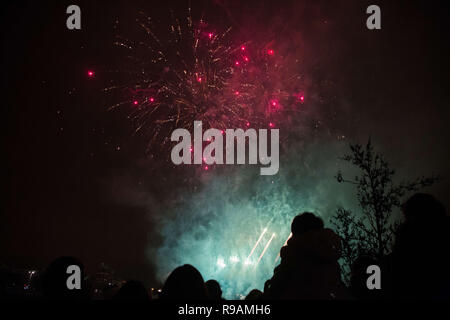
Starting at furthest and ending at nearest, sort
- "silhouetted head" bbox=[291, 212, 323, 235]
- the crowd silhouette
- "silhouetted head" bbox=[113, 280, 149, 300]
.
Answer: "silhouetted head" bbox=[291, 212, 323, 235]
"silhouetted head" bbox=[113, 280, 149, 300]
the crowd silhouette

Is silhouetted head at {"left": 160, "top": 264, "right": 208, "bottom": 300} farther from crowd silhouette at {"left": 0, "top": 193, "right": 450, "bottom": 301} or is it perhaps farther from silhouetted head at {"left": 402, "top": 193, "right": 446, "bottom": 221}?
silhouetted head at {"left": 402, "top": 193, "right": 446, "bottom": 221}

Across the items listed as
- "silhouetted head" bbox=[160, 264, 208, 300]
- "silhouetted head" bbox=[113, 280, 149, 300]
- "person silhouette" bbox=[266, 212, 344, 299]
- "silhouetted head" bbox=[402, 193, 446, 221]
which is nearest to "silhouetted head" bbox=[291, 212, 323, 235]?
"person silhouette" bbox=[266, 212, 344, 299]

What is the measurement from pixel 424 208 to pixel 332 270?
1319 millimetres

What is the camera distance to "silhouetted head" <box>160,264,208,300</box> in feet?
11.8

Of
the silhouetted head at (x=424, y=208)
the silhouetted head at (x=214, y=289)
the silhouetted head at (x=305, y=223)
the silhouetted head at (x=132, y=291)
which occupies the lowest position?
the silhouetted head at (x=214, y=289)

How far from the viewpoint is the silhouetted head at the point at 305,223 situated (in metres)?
3.97

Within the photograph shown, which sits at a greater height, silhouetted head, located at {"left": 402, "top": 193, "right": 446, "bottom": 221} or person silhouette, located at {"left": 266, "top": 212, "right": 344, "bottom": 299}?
silhouetted head, located at {"left": 402, "top": 193, "right": 446, "bottom": 221}

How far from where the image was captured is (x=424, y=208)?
3.19 metres

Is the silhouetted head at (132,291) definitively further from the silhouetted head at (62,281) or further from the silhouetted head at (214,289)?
the silhouetted head at (214,289)

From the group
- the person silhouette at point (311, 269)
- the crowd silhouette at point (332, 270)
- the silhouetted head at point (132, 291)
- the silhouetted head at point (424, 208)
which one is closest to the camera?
the crowd silhouette at point (332, 270)

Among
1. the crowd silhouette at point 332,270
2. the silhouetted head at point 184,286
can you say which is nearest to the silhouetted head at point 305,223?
the crowd silhouette at point 332,270
